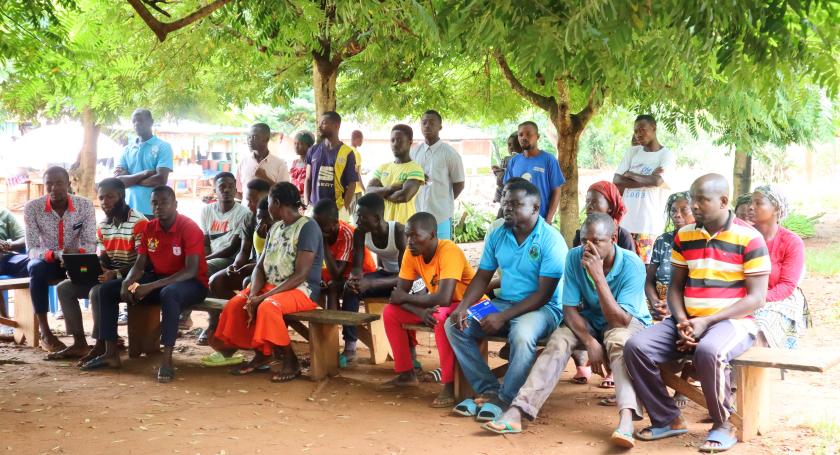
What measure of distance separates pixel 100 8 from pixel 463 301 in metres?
5.31

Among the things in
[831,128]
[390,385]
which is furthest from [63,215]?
[831,128]

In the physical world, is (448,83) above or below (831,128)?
above

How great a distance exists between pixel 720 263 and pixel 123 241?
16.7 ft

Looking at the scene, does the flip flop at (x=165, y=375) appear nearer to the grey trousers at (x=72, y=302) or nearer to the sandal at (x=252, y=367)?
the sandal at (x=252, y=367)

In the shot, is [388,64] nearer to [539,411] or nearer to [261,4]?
[261,4]

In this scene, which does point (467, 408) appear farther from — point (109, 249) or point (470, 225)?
point (470, 225)

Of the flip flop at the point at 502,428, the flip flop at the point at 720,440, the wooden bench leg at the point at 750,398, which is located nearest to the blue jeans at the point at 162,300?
the flip flop at the point at 502,428

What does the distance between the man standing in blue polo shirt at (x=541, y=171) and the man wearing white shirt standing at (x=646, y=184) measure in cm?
58

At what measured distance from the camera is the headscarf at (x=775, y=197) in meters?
5.86

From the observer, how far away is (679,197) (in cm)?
648

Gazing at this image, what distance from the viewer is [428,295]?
6184 mm

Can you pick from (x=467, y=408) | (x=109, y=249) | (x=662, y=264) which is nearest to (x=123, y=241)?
(x=109, y=249)

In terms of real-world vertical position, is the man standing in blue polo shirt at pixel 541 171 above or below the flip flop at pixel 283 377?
above

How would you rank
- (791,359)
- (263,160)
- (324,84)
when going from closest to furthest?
(791,359), (263,160), (324,84)
